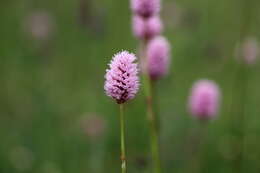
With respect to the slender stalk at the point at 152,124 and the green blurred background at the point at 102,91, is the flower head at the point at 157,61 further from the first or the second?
the green blurred background at the point at 102,91

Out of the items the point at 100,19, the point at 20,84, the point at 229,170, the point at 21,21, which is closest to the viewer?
the point at 229,170

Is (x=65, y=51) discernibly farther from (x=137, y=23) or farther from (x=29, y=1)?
(x=137, y=23)

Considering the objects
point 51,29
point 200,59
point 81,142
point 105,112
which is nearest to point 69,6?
point 51,29

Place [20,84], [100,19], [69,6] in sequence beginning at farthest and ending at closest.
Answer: [69,6] → [100,19] → [20,84]

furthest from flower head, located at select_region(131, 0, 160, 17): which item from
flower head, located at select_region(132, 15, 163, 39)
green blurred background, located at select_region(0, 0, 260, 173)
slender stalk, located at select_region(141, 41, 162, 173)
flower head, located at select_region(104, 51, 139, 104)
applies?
flower head, located at select_region(104, 51, 139, 104)

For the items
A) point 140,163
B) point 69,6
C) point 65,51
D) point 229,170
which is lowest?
point 229,170

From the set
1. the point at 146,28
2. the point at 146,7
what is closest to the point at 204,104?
the point at 146,28

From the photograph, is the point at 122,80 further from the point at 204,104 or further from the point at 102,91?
the point at 102,91
